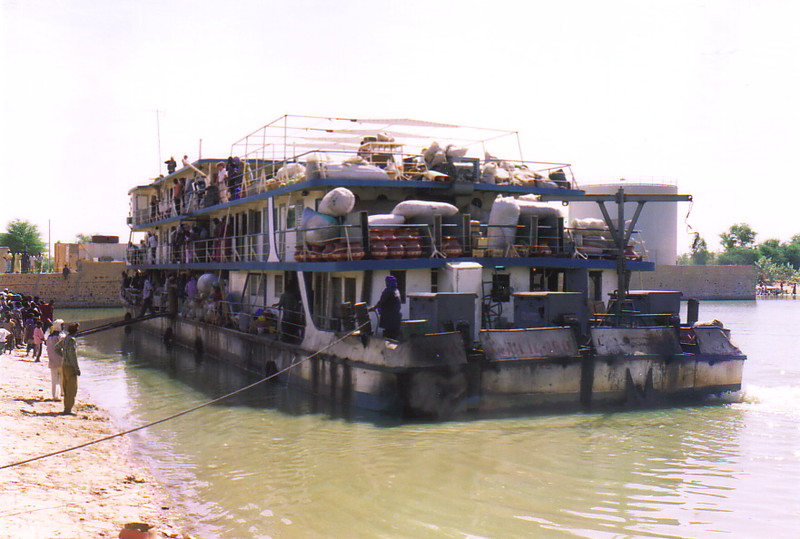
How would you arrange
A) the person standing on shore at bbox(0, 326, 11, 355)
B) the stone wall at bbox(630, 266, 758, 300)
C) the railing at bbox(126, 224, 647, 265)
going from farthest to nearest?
the stone wall at bbox(630, 266, 758, 300)
the person standing on shore at bbox(0, 326, 11, 355)
the railing at bbox(126, 224, 647, 265)

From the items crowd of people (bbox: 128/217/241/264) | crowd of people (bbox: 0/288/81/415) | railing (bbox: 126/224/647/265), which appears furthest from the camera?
crowd of people (bbox: 128/217/241/264)

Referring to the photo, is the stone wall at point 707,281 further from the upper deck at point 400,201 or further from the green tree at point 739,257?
the upper deck at point 400,201

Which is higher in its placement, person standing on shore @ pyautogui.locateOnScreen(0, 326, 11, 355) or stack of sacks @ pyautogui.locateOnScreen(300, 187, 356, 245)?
stack of sacks @ pyautogui.locateOnScreen(300, 187, 356, 245)

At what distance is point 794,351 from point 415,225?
2104cm

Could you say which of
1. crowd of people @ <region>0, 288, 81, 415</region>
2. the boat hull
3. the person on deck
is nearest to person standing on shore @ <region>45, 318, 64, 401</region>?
crowd of people @ <region>0, 288, 81, 415</region>

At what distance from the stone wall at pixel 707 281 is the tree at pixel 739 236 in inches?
1767

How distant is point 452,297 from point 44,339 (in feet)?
41.3

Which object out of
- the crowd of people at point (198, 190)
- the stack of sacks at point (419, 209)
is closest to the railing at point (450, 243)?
the stack of sacks at point (419, 209)

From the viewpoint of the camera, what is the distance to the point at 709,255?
113562 millimetres

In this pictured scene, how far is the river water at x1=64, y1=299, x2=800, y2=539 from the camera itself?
28.8 feet

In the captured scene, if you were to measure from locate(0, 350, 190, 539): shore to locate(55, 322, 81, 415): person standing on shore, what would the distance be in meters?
0.32

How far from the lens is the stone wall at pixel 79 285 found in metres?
46.7

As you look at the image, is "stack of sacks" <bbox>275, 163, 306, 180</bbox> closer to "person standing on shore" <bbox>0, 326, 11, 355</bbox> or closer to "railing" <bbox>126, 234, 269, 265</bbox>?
"railing" <bbox>126, 234, 269, 265</bbox>

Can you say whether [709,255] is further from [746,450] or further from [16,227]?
[746,450]
